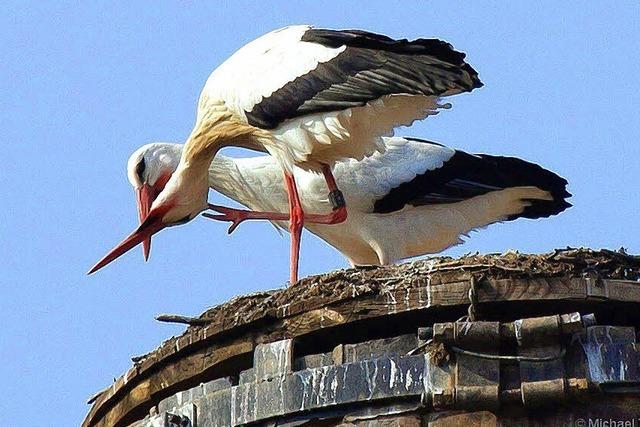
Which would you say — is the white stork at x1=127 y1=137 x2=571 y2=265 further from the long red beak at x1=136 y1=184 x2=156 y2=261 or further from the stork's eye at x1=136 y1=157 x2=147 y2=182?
the stork's eye at x1=136 y1=157 x2=147 y2=182

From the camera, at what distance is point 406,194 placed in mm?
15047

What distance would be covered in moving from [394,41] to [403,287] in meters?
3.25

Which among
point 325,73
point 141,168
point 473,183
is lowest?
point 325,73

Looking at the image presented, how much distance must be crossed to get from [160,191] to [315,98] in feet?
10.9

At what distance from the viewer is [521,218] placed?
1564 cm

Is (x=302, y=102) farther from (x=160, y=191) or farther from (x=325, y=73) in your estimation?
(x=160, y=191)

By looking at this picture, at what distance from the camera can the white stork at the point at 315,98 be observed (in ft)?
41.9

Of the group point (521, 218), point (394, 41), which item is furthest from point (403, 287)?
point (521, 218)

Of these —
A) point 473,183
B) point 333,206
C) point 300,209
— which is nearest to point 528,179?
point 473,183

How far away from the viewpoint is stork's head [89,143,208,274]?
14.7 metres

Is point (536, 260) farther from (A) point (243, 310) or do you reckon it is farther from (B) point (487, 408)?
(A) point (243, 310)

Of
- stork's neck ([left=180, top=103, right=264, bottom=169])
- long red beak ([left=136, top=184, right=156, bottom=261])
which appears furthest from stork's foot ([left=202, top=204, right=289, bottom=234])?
long red beak ([left=136, top=184, right=156, bottom=261])

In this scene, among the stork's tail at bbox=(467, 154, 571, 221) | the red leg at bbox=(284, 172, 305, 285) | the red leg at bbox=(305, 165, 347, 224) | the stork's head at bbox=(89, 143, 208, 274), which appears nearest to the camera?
the red leg at bbox=(284, 172, 305, 285)

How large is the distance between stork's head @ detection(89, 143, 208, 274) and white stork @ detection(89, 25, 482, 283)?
23 mm
